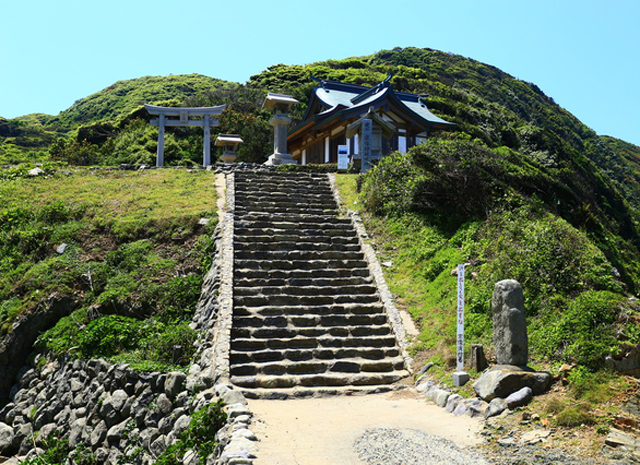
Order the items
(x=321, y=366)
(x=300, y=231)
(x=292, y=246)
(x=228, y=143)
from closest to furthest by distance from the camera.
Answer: (x=321, y=366) → (x=292, y=246) → (x=300, y=231) → (x=228, y=143)

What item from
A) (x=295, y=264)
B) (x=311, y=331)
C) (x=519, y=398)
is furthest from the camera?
(x=295, y=264)

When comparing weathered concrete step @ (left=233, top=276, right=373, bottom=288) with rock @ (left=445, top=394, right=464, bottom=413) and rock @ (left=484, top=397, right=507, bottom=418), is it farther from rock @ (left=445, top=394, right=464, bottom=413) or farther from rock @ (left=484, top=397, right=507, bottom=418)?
rock @ (left=484, top=397, right=507, bottom=418)

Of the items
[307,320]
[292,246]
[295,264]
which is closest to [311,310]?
[307,320]

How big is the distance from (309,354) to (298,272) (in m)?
2.91

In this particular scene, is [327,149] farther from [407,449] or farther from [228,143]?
[407,449]

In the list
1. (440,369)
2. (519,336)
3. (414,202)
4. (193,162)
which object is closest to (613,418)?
(519,336)

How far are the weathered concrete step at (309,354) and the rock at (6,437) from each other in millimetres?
4870

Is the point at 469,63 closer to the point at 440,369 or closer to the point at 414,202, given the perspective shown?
the point at 414,202

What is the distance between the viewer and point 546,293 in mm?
8508

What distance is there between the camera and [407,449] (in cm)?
549

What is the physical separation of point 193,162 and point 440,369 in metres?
28.5

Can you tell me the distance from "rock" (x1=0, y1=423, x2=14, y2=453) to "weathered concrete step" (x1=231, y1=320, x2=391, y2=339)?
4866mm

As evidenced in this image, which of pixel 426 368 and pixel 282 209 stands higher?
pixel 282 209

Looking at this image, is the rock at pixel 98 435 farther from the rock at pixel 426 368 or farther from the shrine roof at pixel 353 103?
the shrine roof at pixel 353 103
